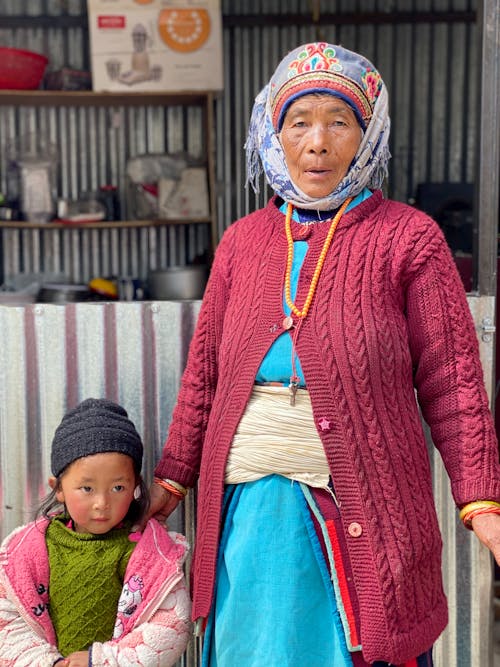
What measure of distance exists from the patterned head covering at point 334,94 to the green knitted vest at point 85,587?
0.91 meters

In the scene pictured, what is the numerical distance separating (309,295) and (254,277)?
16cm

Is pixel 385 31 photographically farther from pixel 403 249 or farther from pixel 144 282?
pixel 403 249

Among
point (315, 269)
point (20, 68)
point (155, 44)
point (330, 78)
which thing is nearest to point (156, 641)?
point (315, 269)

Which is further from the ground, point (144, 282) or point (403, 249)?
point (403, 249)

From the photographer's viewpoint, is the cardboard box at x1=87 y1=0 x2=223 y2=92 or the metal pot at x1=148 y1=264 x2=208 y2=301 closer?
the cardboard box at x1=87 y1=0 x2=223 y2=92

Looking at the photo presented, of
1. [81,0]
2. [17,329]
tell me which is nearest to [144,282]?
[81,0]

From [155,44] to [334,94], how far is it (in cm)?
365

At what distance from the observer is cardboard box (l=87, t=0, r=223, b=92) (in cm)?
511

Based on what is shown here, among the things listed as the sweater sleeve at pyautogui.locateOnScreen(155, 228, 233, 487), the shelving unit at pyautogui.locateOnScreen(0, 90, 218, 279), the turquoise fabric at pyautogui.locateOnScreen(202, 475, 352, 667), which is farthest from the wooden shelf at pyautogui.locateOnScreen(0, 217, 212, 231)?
the turquoise fabric at pyautogui.locateOnScreen(202, 475, 352, 667)

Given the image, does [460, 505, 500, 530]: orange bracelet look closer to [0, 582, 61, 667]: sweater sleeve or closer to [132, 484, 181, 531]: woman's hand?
[132, 484, 181, 531]: woman's hand

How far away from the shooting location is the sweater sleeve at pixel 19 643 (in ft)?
6.27

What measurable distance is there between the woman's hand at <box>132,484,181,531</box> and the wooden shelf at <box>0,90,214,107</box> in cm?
371

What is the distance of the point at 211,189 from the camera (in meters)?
5.58

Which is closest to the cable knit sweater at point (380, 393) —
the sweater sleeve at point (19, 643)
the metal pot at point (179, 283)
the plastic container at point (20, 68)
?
the sweater sleeve at point (19, 643)
